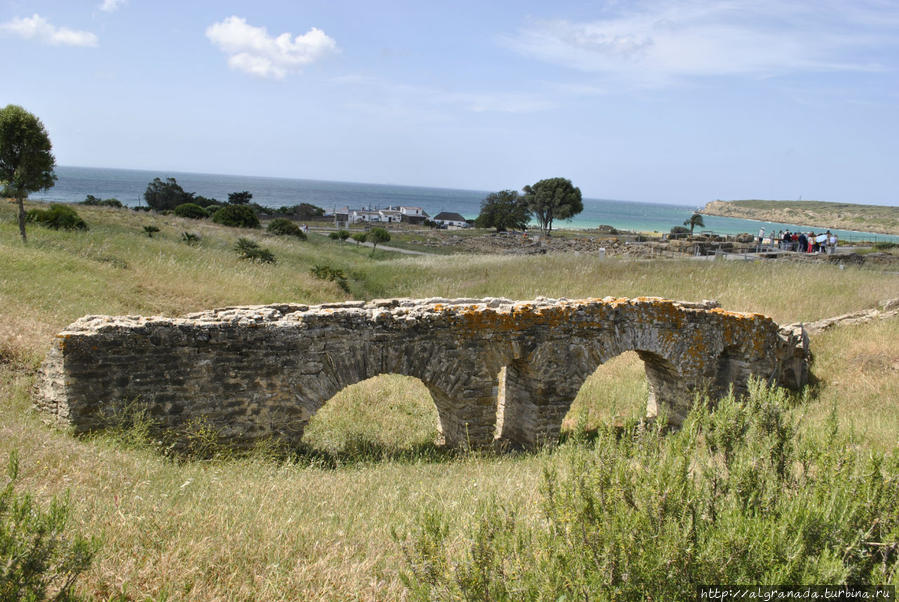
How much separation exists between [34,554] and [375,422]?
264 inches

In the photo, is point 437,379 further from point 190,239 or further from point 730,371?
point 190,239

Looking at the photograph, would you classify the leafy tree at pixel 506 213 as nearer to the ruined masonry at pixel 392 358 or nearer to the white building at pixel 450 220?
the white building at pixel 450 220

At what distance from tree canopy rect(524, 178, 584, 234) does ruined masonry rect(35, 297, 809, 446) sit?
189ft

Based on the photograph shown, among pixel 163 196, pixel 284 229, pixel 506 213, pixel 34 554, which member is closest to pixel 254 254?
pixel 284 229

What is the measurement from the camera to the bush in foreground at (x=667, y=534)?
3.24m

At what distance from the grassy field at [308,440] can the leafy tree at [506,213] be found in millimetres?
48747

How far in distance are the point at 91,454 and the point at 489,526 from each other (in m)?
4.50

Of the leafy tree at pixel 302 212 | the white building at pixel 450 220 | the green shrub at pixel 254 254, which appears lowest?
the green shrub at pixel 254 254

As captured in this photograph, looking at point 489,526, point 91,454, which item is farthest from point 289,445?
point 489,526

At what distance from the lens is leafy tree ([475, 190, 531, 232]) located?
70.4m

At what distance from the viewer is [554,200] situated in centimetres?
6712

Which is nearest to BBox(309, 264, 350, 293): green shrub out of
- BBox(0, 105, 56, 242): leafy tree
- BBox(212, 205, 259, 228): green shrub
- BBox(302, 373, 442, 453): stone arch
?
BBox(0, 105, 56, 242): leafy tree

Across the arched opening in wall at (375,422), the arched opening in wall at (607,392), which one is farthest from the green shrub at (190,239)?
the arched opening in wall at (607,392)

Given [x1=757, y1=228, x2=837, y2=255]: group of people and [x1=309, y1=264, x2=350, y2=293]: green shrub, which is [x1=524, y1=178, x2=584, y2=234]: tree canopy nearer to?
[x1=757, y1=228, x2=837, y2=255]: group of people
